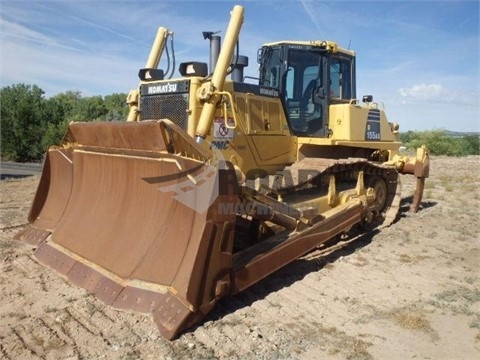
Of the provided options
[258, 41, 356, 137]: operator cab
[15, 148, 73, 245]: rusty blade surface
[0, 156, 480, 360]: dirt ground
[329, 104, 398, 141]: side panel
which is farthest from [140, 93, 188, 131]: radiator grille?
[329, 104, 398, 141]: side panel

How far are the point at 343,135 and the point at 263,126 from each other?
141cm

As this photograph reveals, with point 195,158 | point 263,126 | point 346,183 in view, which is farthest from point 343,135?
point 195,158

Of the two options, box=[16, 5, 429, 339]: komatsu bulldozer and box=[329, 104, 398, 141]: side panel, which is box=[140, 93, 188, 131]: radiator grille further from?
box=[329, 104, 398, 141]: side panel

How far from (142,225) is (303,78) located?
3.48m

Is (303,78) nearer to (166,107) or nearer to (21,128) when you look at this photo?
(166,107)

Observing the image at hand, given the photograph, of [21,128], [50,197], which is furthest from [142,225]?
[21,128]

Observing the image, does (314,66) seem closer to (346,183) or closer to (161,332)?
(346,183)

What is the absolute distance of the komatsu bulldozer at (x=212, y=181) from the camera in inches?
152

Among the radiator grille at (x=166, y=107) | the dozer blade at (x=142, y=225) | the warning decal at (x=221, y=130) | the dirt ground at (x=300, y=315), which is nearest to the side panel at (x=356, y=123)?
the dirt ground at (x=300, y=315)

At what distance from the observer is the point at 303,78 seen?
6.73 m

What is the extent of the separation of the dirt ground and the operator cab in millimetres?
1925

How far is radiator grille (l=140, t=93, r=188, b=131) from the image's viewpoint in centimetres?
544

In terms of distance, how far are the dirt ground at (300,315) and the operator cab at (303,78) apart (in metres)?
1.93

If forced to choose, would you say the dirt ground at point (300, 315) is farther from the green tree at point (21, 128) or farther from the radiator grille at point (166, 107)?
the green tree at point (21, 128)
